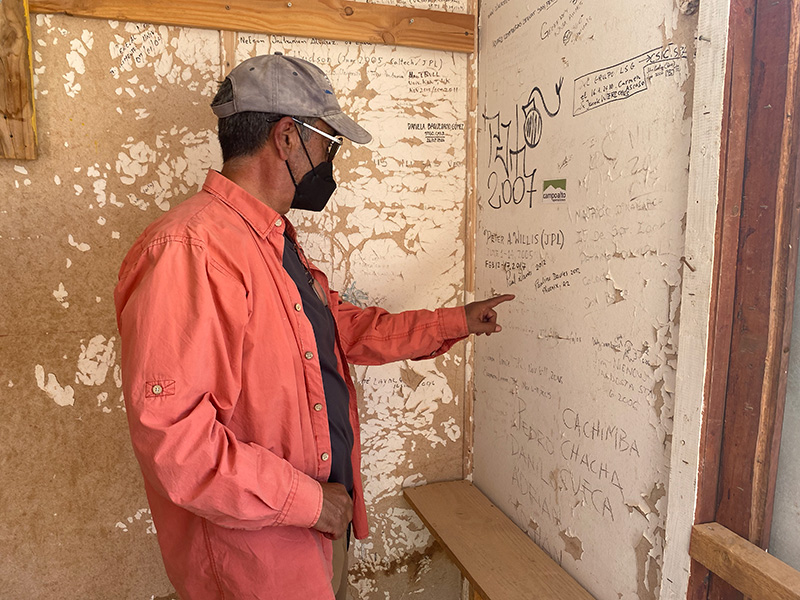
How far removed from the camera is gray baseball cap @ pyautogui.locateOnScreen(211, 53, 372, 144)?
114 centimetres

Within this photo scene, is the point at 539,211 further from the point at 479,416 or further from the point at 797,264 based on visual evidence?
the point at 479,416

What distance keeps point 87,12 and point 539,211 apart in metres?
1.37

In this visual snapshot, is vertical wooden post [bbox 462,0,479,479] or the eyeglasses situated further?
vertical wooden post [bbox 462,0,479,479]

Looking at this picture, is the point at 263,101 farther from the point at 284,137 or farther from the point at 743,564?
the point at 743,564

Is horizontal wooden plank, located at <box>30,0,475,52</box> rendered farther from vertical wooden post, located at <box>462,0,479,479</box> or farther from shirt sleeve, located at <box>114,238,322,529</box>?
shirt sleeve, located at <box>114,238,322,529</box>

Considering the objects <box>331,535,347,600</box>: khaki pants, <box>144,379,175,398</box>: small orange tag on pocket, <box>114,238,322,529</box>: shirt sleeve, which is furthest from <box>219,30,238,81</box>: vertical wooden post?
<box>331,535,347,600</box>: khaki pants

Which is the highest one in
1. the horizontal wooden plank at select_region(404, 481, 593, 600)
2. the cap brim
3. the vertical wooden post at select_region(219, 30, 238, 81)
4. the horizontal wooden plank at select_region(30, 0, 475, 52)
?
the horizontal wooden plank at select_region(30, 0, 475, 52)

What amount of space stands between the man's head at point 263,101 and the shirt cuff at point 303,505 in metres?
0.70

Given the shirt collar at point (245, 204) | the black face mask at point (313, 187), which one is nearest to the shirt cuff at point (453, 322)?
the black face mask at point (313, 187)

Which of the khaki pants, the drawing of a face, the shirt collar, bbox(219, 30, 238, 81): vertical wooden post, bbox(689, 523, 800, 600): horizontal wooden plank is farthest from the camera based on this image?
bbox(219, 30, 238, 81): vertical wooden post

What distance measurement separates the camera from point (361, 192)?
5.89 feet

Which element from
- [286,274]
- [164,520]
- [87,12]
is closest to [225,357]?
[286,274]

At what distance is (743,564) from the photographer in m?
0.91

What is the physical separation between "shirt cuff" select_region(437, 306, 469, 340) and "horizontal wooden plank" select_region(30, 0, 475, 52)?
0.90 meters
